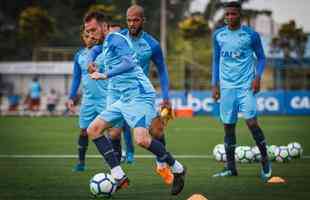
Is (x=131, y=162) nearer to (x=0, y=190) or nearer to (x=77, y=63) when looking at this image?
(x=77, y=63)

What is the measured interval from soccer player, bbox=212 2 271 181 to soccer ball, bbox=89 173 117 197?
2731mm

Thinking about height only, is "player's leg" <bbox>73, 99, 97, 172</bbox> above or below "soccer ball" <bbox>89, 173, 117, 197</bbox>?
above

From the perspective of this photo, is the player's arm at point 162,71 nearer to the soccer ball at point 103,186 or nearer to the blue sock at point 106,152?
the blue sock at point 106,152

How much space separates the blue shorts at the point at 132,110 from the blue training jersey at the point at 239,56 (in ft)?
7.61

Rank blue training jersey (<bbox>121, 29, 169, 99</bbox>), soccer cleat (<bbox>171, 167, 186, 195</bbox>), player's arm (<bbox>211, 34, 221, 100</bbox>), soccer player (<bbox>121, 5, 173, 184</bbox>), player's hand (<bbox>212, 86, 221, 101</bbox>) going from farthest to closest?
1. player's hand (<bbox>212, 86, 221, 101</bbox>)
2. player's arm (<bbox>211, 34, 221, 100</bbox>)
3. blue training jersey (<bbox>121, 29, 169, 99</bbox>)
4. soccer player (<bbox>121, 5, 173, 184</bbox>)
5. soccer cleat (<bbox>171, 167, 186, 195</bbox>)

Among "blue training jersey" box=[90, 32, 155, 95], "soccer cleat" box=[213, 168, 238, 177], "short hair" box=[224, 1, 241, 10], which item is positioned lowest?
"soccer cleat" box=[213, 168, 238, 177]

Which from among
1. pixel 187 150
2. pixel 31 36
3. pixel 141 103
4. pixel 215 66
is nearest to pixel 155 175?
pixel 215 66

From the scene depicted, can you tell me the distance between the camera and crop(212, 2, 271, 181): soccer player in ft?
39.9

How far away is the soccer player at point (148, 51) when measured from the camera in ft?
36.0

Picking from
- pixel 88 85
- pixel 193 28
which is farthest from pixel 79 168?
pixel 193 28

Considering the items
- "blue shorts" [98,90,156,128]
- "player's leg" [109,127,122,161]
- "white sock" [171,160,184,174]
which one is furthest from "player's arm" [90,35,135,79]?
"player's leg" [109,127,122,161]

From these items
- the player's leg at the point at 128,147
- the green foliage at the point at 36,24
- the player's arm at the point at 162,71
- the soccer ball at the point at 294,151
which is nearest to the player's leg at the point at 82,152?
the player's leg at the point at 128,147

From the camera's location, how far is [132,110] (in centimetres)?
1025

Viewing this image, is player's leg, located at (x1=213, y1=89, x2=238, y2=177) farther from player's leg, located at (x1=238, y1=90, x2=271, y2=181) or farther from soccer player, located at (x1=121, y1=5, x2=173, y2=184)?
soccer player, located at (x1=121, y1=5, x2=173, y2=184)
